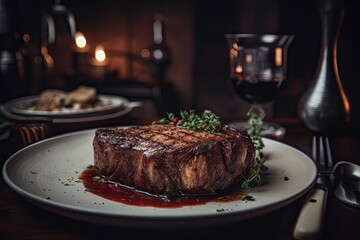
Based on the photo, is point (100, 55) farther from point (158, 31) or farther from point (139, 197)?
point (139, 197)

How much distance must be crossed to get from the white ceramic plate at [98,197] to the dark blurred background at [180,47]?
3.59m

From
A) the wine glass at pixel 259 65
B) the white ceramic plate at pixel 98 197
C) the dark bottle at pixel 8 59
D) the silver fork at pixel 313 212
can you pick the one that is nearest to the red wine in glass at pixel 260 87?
the wine glass at pixel 259 65

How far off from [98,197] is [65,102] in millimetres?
1405

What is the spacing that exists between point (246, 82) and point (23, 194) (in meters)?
1.37

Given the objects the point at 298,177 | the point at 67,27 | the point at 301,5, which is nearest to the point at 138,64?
the point at 301,5

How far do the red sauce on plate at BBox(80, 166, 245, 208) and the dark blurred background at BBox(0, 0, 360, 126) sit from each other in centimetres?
396

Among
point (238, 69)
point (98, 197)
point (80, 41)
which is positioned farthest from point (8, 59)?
point (80, 41)

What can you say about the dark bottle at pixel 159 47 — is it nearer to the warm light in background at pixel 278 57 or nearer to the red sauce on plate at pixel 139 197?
Answer: the warm light in background at pixel 278 57

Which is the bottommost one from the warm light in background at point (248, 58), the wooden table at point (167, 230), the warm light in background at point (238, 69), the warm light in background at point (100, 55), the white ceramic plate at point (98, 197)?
the wooden table at point (167, 230)

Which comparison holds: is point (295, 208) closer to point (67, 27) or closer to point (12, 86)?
point (12, 86)

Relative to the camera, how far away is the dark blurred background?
5.12 metres

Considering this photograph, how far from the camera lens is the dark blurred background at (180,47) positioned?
16.8ft

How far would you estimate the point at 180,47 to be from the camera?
5.83 meters

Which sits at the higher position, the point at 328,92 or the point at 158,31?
the point at 158,31
